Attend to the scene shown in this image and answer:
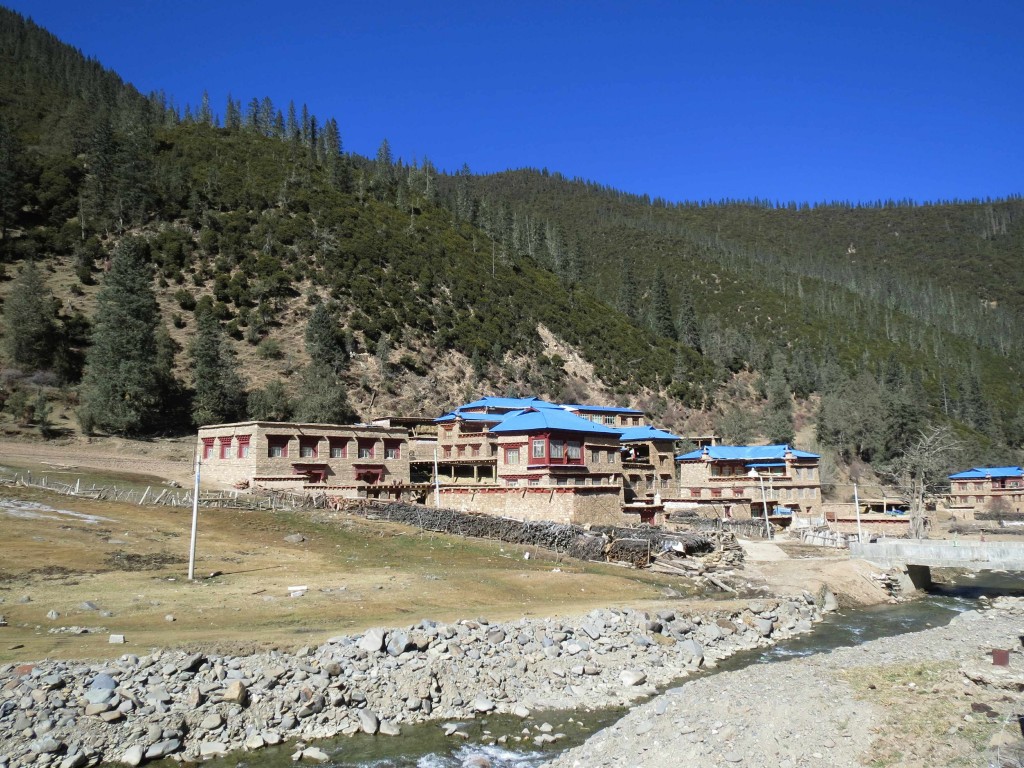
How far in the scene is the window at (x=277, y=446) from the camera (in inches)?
2211

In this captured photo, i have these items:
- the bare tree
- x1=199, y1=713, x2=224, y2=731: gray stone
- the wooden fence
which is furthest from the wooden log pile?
the bare tree

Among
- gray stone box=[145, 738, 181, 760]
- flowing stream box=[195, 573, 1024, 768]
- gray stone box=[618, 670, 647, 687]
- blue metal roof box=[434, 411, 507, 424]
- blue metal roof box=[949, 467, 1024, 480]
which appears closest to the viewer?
gray stone box=[145, 738, 181, 760]

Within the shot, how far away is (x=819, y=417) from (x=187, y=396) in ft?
319

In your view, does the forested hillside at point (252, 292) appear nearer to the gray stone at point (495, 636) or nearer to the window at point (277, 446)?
the window at point (277, 446)

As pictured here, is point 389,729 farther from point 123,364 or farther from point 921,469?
point 921,469

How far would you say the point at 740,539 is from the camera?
57.0 metres

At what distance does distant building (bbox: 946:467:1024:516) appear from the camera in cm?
9325

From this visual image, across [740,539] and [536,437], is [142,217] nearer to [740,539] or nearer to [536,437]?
[536,437]

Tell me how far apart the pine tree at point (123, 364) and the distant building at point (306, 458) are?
1085cm

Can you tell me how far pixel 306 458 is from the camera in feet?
192

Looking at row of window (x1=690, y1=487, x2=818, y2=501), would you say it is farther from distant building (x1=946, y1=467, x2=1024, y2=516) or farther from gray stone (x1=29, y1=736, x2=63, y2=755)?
gray stone (x1=29, y1=736, x2=63, y2=755)

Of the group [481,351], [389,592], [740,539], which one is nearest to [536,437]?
[740,539]

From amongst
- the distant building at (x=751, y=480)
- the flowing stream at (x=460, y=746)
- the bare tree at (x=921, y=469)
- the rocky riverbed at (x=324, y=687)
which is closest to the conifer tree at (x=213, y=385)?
the distant building at (x=751, y=480)

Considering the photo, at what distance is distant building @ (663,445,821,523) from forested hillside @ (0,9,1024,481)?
Answer: 2918cm
